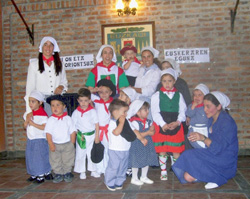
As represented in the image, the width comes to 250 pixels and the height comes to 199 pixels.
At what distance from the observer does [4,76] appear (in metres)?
5.87

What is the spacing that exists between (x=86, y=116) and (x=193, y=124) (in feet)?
4.58

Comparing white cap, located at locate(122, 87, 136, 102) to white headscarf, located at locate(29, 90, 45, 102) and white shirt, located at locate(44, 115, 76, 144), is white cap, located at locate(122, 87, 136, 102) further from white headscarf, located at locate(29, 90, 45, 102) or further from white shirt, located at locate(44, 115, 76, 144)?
white headscarf, located at locate(29, 90, 45, 102)

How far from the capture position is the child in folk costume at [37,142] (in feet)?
12.3

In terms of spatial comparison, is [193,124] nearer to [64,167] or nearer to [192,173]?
[192,173]

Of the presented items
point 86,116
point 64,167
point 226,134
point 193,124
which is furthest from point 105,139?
point 226,134

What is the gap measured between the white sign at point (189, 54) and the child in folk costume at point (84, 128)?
7.19 ft

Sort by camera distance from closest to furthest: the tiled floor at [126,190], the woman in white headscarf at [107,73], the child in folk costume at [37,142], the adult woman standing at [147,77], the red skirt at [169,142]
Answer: the tiled floor at [126,190] → the red skirt at [169,142] → the child in folk costume at [37,142] → the adult woman standing at [147,77] → the woman in white headscarf at [107,73]

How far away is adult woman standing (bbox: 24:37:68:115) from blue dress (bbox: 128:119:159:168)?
4.22 feet

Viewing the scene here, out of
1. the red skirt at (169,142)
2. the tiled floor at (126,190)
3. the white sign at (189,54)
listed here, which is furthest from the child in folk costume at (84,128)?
the white sign at (189,54)

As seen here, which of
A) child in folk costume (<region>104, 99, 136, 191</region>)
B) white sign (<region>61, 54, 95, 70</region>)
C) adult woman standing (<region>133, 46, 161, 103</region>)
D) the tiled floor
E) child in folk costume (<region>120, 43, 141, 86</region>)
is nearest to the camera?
the tiled floor

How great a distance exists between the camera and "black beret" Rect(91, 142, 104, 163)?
3695 mm

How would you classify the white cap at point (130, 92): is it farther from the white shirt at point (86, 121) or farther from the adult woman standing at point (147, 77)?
the white shirt at point (86, 121)

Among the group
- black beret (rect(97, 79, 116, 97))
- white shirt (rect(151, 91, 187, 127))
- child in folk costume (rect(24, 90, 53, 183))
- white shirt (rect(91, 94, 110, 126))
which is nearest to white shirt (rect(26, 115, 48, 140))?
child in folk costume (rect(24, 90, 53, 183))

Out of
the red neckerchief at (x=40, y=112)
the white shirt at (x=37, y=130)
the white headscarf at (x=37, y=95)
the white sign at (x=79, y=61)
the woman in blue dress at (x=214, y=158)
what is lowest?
the woman in blue dress at (x=214, y=158)
